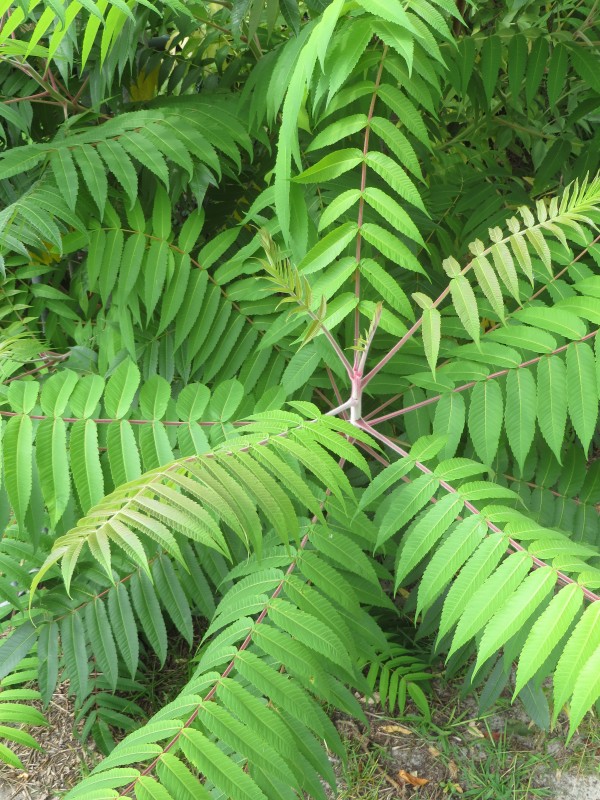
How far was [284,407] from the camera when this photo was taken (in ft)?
6.49

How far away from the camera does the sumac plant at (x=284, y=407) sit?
3.95 feet

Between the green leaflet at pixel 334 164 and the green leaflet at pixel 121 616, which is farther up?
the green leaflet at pixel 334 164

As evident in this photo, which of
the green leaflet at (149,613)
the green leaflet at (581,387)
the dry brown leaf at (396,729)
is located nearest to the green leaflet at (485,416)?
the green leaflet at (581,387)

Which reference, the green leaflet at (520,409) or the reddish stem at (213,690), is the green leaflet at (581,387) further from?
the reddish stem at (213,690)

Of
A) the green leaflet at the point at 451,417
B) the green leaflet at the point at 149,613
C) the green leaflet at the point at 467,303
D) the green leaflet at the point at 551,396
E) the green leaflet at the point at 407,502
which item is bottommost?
the green leaflet at the point at 149,613

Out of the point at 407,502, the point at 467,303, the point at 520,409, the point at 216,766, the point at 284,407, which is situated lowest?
the point at 216,766

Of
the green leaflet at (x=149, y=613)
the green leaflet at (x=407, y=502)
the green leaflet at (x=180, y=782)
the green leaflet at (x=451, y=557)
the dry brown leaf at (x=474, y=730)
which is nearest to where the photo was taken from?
the green leaflet at (x=180, y=782)

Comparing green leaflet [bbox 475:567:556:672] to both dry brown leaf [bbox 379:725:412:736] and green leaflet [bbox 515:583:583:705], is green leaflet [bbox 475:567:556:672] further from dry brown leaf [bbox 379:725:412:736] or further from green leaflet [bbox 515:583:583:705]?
dry brown leaf [bbox 379:725:412:736]

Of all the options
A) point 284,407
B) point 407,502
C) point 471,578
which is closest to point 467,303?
point 407,502

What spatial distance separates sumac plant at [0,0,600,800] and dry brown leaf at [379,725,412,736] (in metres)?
0.16

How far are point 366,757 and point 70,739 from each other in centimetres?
94

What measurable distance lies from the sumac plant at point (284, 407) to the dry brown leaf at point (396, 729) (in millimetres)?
164

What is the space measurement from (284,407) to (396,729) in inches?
40.6

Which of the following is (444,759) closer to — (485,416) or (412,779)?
(412,779)
